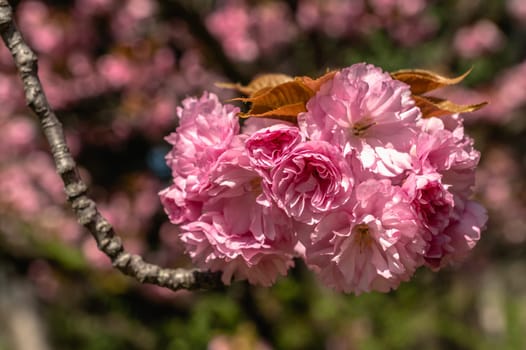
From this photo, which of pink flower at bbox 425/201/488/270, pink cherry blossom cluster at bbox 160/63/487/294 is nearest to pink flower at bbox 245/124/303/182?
pink cherry blossom cluster at bbox 160/63/487/294

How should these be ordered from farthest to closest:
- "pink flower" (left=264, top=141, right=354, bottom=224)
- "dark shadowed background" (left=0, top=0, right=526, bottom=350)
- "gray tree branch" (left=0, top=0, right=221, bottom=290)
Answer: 1. "dark shadowed background" (left=0, top=0, right=526, bottom=350)
2. "gray tree branch" (left=0, top=0, right=221, bottom=290)
3. "pink flower" (left=264, top=141, right=354, bottom=224)

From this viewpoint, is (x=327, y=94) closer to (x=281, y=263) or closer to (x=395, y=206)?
(x=395, y=206)

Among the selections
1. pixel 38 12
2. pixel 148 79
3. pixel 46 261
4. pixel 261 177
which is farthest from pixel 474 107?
pixel 46 261

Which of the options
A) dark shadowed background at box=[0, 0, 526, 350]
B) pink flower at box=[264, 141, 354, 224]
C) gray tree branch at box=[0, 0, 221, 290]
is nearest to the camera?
pink flower at box=[264, 141, 354, 224]

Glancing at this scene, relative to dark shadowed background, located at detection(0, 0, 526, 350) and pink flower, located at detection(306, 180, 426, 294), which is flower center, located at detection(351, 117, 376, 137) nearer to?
pink flower, located at detection(306, 180, 426, 294)

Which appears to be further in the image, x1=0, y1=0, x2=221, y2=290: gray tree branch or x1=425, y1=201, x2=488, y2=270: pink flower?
x1=0, y1=0, x2=221, y2=290: gray tree branch

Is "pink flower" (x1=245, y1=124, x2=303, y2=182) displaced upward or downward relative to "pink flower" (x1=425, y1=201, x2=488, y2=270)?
Result: upward
